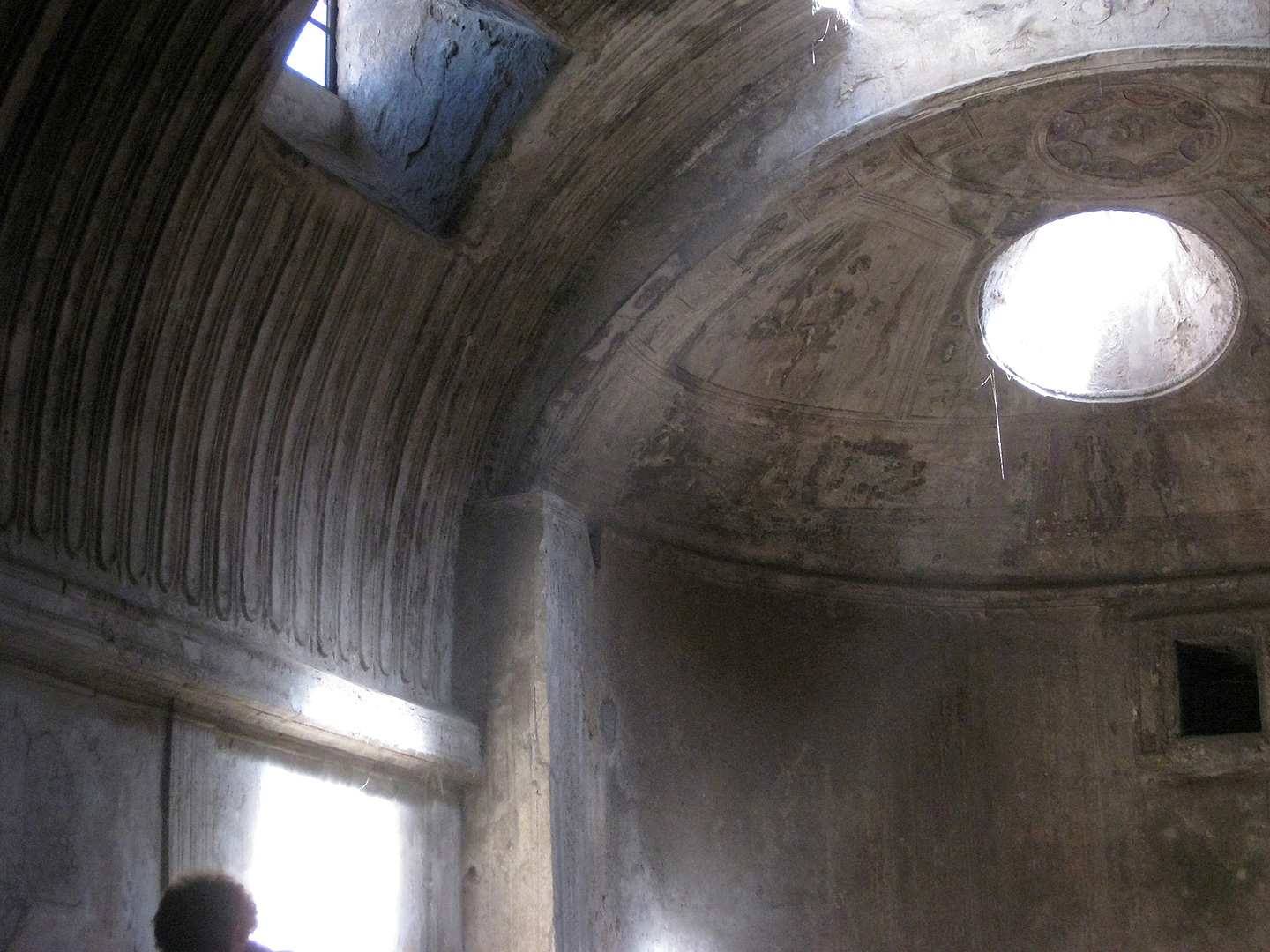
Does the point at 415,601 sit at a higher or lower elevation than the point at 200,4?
lower

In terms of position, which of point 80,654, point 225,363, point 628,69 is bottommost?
point 80,654

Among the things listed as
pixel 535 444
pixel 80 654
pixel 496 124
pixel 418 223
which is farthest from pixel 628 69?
pixel 80 654

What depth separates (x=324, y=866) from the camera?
309 inches

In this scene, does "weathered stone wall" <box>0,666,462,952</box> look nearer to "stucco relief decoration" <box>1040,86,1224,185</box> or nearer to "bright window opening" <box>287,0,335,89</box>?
"bright window opening" <box>287,0,335,89</box>

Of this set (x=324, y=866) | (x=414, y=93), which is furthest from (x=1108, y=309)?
(x=324, y=866)

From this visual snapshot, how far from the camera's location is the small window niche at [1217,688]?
10891 millimetres

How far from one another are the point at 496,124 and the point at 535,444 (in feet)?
5.93

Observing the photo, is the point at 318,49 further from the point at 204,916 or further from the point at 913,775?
the point at 913,775

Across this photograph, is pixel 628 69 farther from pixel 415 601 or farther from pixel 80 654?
pixel 80 654

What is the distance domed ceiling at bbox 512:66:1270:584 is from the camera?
30.0 feet

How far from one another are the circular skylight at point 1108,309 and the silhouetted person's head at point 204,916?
7153 mm

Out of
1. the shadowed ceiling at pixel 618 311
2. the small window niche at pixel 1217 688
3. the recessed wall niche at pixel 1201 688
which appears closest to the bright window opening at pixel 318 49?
the shadowed ceiling at pixel 618 311

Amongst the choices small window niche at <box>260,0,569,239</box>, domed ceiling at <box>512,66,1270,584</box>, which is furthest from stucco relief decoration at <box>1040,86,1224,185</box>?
Answer: small window niche at <box>260,0,569,239</box>

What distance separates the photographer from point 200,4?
678cm
